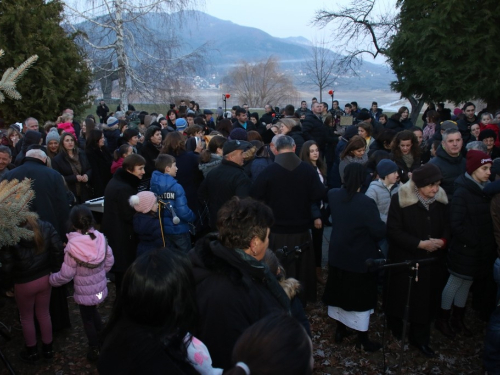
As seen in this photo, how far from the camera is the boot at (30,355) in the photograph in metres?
4.57

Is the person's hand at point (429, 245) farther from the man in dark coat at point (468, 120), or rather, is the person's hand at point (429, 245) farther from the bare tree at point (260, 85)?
the bare tree at point (260, 85)

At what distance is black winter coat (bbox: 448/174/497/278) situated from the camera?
4684 millimetres

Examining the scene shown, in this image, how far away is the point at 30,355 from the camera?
181 inches

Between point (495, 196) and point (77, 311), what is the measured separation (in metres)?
5.01

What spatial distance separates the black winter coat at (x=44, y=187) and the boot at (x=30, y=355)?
1339 mm

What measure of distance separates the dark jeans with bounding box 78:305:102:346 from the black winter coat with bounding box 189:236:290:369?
259 cm

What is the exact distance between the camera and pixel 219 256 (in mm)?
2363

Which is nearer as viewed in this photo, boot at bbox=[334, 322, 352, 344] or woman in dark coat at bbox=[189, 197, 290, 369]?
woman in dark coat at bbox=[189, 197, 290, 369]

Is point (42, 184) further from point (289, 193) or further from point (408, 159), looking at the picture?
point (408, 159)

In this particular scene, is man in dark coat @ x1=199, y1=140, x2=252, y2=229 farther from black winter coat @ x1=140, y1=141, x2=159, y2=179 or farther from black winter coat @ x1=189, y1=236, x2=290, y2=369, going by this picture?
black winter coat @ x1=189, y1=236, x2=290, y2=369

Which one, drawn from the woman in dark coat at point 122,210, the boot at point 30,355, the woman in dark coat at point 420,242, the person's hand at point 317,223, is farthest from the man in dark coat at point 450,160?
the boot at point 30,355

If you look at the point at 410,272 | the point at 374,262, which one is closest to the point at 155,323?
the point at 374,262

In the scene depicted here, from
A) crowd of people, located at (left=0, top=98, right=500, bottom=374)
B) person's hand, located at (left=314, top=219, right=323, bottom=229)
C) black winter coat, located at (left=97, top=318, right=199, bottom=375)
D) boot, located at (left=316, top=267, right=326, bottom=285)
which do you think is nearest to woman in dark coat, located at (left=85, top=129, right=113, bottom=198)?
crowd of people, located at (left=0, top=98, right=500, bottom=374)

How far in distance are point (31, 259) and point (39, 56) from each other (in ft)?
28.0
